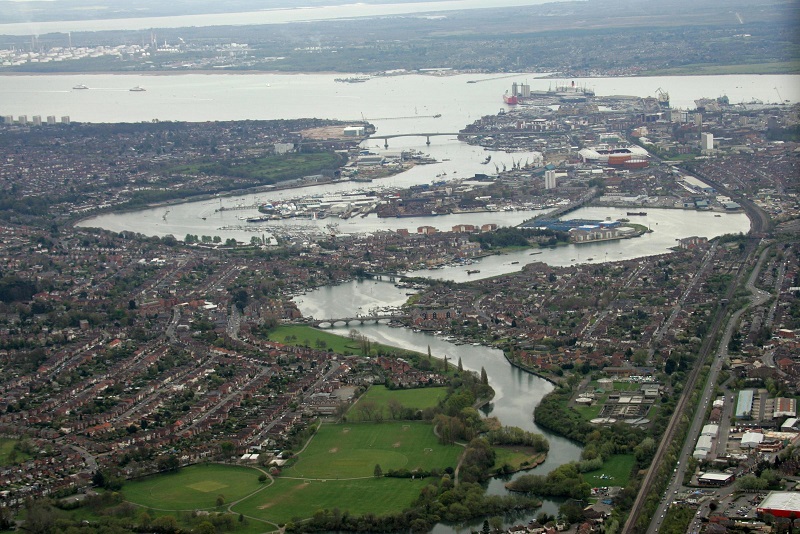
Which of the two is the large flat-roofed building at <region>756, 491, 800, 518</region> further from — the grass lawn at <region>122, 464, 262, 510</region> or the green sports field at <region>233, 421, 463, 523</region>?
the grass lawn at <region>122, 464, 262, 510</region>

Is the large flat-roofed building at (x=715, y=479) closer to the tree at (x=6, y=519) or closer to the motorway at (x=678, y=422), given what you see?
the motorway at (x=678, y=422)

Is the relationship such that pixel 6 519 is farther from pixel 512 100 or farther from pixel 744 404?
pixel 512 100

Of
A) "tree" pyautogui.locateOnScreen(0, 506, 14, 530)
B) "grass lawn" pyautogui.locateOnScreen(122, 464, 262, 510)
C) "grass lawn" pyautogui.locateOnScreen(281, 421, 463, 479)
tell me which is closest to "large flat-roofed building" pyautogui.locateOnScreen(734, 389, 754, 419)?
"grass lawn" pyautogui.locateOnScreen(281, 421, 463, 479)

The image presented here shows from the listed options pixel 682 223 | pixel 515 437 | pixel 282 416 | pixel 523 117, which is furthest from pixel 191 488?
pixel 523 117

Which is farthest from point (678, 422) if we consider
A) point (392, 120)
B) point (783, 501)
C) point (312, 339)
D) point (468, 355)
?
point (392, 120)

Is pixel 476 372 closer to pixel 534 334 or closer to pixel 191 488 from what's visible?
pixel 534 334
